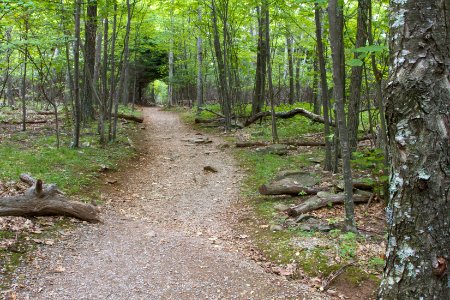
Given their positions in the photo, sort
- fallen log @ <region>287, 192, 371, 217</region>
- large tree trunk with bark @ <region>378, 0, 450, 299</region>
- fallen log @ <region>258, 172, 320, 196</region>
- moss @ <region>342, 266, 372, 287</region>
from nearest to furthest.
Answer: large tree trunk with bark @ <region>378, 0, 450, 299</region> < moss @ <region>342, 266, 372, 287</region> < fallen log @ <region>287, 192, 371, 217</region> < fallen log @ <region>258, 172, 320, 196</region>

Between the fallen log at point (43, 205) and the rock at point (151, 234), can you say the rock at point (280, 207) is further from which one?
the fallen log at point (43, 205)

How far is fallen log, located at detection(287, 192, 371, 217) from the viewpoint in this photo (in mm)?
6359

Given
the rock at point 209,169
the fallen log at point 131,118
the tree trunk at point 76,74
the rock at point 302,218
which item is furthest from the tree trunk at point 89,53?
the rock at point 302,218

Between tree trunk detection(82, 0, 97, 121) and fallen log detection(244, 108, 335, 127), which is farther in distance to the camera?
fallen log detection(244, 108, 335, 127)

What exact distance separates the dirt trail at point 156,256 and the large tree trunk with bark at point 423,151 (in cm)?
200

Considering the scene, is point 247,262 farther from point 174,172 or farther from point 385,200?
point 174,172

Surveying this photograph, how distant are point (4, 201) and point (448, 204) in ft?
17.8

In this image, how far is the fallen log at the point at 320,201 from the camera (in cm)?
636

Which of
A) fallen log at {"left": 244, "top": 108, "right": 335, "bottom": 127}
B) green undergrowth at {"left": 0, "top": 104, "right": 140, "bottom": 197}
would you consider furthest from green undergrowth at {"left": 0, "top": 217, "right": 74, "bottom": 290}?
fallen log at {"left": 244, "top": 108, "right": 335, "bottom": 127}

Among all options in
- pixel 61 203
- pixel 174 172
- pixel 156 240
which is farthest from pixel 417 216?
pixel 174 172

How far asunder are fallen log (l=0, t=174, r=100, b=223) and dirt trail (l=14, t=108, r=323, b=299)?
1.04ft

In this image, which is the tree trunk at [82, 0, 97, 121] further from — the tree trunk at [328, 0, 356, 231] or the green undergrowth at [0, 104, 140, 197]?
the tree trunk at [328, 0, 356, 231]

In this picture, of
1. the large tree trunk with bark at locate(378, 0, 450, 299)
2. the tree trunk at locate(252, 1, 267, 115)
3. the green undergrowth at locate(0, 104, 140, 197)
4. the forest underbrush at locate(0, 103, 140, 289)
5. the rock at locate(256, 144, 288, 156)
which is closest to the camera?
the large tree trunk with bark at locate(378, 0, 450, 299)

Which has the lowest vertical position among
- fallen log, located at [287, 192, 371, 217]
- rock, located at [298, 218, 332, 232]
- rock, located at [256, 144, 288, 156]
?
rock, located at [298, 218, 332, 232]
